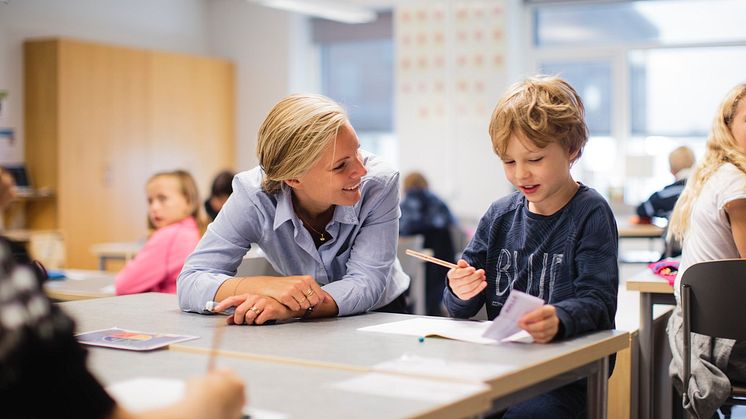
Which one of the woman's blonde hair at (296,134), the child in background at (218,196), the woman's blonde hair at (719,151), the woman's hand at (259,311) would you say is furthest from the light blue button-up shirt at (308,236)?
the child in background at (218,196)

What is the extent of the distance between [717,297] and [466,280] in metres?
0.74

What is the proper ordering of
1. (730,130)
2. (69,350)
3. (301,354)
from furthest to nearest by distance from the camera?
(730,130) < (301,354) < (69,350)

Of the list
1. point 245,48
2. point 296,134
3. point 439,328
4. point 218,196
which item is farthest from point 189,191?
point 245,48

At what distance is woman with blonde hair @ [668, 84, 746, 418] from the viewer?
240cm

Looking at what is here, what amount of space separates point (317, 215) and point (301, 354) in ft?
2.67

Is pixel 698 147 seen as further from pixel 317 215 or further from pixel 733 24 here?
pixel 317 215

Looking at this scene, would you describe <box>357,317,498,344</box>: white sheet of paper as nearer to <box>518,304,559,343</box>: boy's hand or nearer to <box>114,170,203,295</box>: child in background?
<box>518,304,559,343</box>: boy's hand

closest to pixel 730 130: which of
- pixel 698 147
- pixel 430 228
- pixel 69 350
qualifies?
pixel 69 350

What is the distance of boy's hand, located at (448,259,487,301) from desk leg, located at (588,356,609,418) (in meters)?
0.32

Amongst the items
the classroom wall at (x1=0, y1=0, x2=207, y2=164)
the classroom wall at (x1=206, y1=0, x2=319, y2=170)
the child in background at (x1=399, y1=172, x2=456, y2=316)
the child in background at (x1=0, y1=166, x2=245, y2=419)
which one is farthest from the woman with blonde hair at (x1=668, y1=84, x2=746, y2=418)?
the classroom wall at (x1=206, y1=0, x2=319, y2=170)

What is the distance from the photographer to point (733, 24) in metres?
8.54

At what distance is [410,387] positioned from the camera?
133cm

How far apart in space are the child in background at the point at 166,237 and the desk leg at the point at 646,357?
187 cm

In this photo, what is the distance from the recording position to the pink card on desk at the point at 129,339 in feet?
5.63
